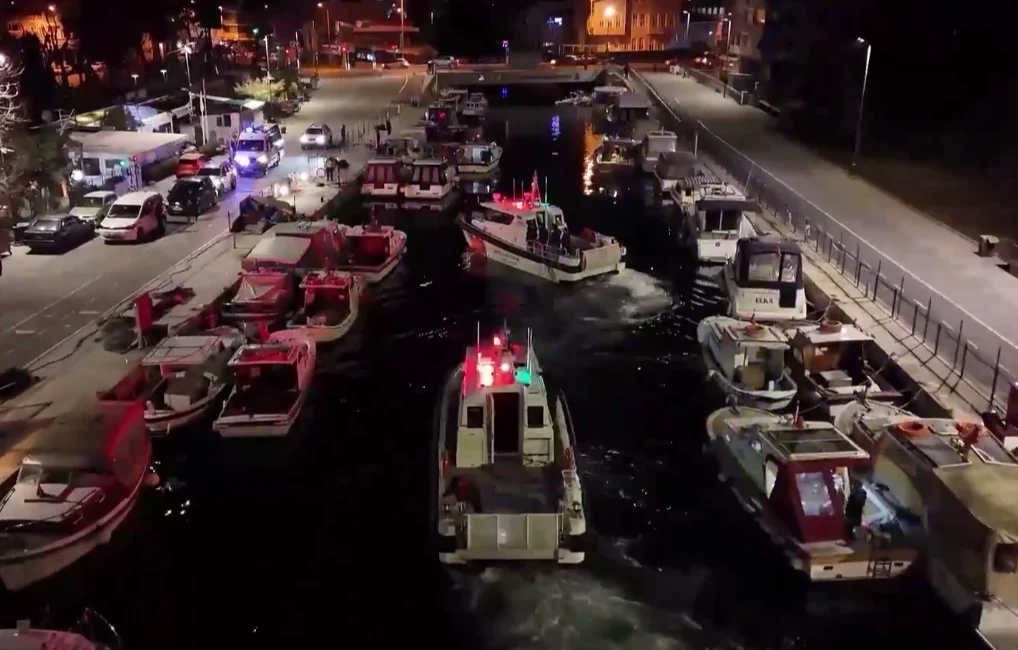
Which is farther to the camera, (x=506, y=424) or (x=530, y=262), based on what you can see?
(x=530, y=262)

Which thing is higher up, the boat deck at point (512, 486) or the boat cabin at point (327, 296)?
the boat cabin at point (327, 296)

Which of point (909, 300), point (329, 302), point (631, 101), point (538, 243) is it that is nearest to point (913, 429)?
point (909, 300)

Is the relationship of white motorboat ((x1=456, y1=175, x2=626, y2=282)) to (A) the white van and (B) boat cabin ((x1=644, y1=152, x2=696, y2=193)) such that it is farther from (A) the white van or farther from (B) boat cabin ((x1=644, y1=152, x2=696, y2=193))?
(A) the white van

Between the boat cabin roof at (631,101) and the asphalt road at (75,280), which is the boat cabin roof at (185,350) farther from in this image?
the boat cabin roof at (631,101)

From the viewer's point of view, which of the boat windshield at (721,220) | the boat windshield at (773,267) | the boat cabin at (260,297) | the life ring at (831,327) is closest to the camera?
the life ring at (831,327)

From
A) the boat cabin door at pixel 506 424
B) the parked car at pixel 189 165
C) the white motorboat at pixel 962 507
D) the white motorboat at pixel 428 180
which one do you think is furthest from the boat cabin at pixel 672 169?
the boat cabin door at pixel 506 424

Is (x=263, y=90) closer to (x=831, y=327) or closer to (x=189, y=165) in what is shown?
(x=189, y=165)

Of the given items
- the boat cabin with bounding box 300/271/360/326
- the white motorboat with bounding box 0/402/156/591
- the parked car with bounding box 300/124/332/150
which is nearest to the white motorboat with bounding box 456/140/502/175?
the parked car with bounding box 300/124/332/150
